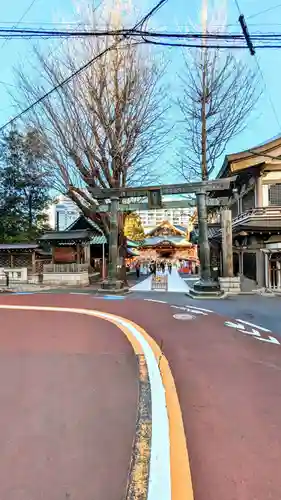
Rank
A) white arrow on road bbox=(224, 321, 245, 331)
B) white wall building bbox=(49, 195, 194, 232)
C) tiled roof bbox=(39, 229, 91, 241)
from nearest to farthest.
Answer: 1. white arrow on road bbox=(224, 321, 245, 331)
2. tiled roof bbox=(39, 229, 91, 241)
3. white wall building bbox=(49, 195, 194, 232)

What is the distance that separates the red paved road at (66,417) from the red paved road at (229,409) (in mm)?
640

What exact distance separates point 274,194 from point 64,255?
546 inches

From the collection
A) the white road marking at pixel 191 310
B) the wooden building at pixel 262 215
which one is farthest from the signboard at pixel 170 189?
the white road marking at pixel 191 310

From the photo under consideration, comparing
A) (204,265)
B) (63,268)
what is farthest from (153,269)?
(204,265)

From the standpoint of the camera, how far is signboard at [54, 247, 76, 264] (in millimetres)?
20922

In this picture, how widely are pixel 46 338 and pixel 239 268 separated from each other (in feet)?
49.6

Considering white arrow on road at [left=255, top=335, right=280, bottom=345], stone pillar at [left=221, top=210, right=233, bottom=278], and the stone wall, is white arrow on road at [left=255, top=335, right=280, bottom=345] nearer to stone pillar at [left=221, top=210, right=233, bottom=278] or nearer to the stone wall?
the stone wall

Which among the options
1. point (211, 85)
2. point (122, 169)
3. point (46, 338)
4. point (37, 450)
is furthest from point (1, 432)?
point (211, 85)

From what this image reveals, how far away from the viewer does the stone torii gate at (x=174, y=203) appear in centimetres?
1340

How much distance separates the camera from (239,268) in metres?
18.9

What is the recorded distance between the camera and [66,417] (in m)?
3.09

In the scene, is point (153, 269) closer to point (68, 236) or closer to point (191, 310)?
point (68, 236)

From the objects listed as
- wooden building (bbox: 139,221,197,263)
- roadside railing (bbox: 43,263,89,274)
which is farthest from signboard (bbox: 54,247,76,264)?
wooden building (bbox: 139,221,197,263)

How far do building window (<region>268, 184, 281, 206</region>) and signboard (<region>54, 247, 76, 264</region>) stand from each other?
510 inches
